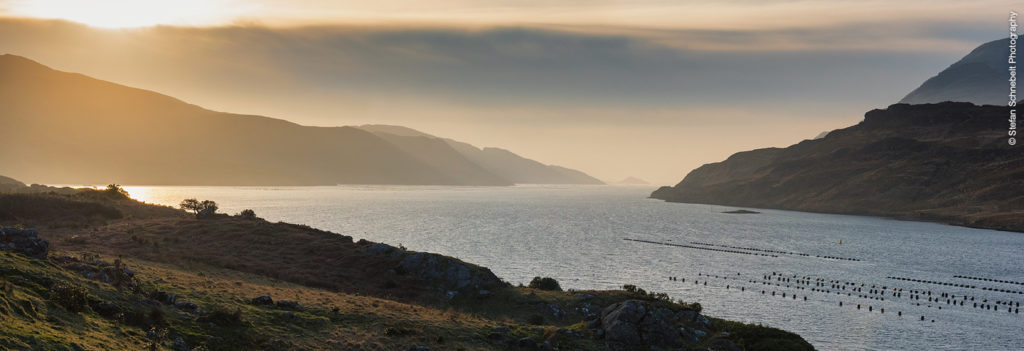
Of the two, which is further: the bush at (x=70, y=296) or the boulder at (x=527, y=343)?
the boulder at (x=527, y=343)

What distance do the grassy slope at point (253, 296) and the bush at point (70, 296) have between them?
0.35 meters

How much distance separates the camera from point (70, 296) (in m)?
28.3

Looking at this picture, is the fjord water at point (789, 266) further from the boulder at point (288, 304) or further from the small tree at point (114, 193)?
the small tree at point (114, 193)

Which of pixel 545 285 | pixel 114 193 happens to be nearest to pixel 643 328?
pixel 545 285

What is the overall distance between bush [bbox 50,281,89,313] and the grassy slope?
35cm

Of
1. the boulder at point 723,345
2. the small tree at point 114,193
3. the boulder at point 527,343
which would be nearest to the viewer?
the boulder at point 527,343

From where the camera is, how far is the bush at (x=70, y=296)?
27.8 m

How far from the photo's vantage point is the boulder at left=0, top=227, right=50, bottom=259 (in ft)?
113

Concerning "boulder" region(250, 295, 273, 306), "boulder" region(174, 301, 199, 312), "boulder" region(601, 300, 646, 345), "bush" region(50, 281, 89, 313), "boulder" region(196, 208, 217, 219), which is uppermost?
"boulder" region(196, 208, 217, 219)

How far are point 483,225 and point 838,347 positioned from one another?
5352 inches

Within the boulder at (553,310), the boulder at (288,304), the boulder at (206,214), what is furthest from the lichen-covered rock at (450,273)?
the boulder at (206,214)

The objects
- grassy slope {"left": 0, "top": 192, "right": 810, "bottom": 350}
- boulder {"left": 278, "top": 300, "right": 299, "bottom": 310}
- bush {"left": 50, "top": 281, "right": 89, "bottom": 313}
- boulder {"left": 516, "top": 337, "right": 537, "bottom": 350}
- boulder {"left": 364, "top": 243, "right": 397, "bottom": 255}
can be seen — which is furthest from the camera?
boulder {"left": 364, "top": 243, "right": 397, "bottom": 255}

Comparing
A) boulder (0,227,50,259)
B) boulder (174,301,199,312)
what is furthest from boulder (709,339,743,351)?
boulder (0,227,50,259)

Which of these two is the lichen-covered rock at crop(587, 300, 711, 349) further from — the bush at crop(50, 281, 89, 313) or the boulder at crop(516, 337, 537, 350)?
the bush at crop(50, 281, 89, 313)
